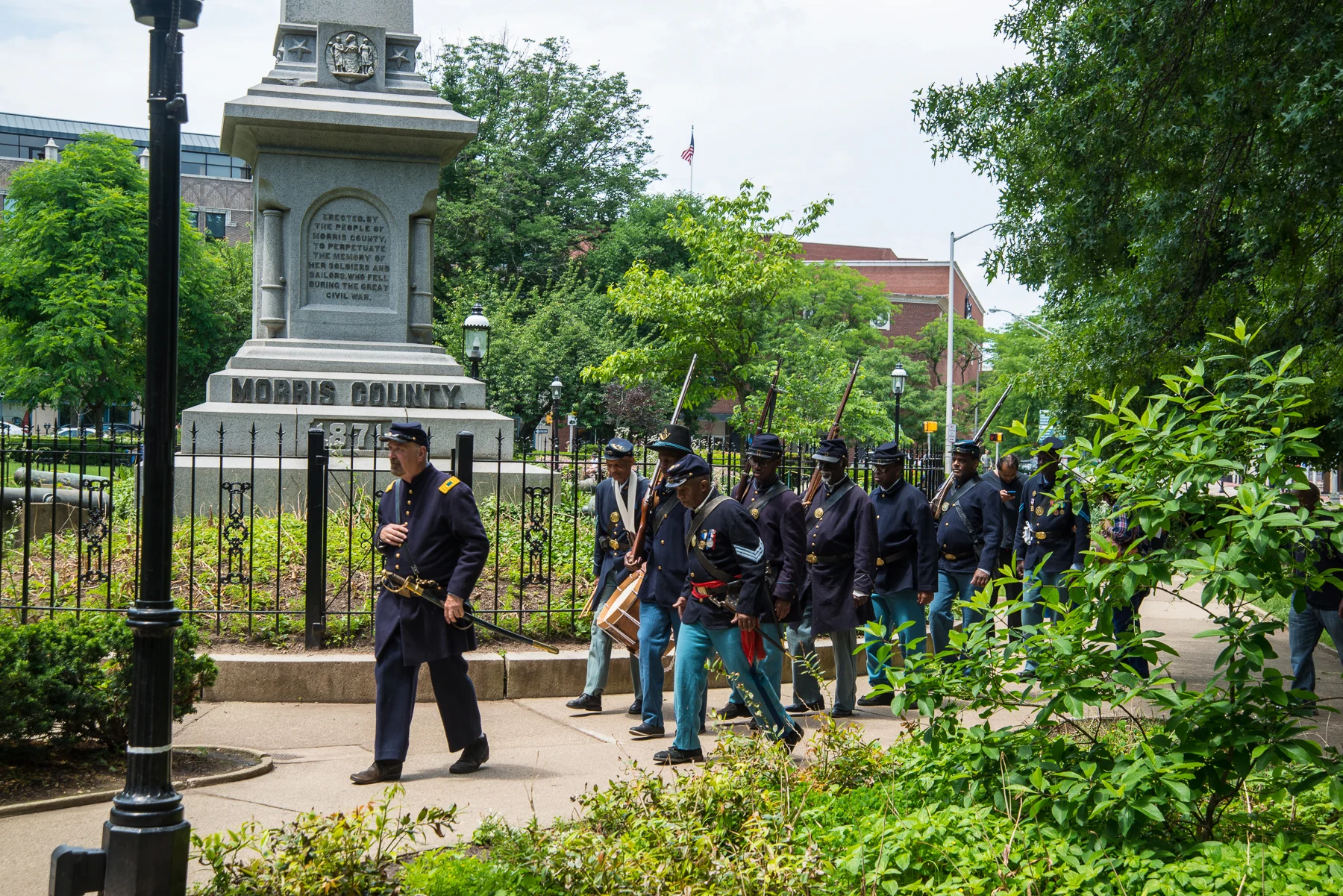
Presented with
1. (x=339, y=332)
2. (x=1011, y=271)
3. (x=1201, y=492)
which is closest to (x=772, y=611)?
(x=1201, y=492)

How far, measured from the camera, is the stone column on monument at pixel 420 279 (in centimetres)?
1501

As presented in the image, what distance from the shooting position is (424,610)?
6.98 m

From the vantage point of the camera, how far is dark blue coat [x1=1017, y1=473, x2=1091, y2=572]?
10.5 meters

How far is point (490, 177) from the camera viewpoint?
5303 cm

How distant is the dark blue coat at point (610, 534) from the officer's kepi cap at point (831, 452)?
1.38 meters

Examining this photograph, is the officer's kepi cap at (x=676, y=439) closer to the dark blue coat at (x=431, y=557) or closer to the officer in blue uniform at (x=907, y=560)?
the dark blue coat at (x=431, y=557)

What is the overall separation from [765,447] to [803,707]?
80.3 inches

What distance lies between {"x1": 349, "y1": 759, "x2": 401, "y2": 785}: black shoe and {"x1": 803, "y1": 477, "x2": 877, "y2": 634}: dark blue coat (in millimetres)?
3696

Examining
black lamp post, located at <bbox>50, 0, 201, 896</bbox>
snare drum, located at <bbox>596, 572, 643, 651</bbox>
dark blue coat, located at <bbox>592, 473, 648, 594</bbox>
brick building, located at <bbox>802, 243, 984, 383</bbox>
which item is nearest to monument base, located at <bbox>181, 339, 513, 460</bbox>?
dark blue coat, located at <bbox>592, 473, 648, 594</bbox>

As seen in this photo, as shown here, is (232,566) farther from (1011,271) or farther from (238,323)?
(238,323)

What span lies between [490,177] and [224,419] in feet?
136

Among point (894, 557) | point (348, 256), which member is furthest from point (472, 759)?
point (348, 256)

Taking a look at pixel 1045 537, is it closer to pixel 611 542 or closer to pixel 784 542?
pixel 784 542

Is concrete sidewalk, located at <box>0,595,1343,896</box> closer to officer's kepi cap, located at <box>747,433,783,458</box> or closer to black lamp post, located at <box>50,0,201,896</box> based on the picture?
black lamp post, located at <box>50,0,201,896</box>
